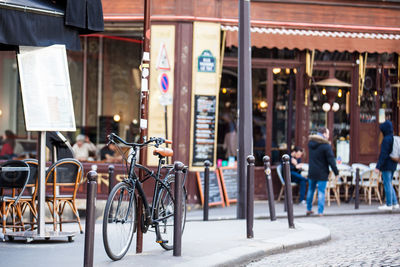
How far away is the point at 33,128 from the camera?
327 inches

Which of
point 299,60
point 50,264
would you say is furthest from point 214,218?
point 50,264

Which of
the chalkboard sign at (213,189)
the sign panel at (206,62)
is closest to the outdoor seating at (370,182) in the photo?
the chalkboard sign at (213,189)

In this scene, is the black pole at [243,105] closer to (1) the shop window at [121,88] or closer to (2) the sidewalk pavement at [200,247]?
(2) the sidewalk pavement at [200,247]

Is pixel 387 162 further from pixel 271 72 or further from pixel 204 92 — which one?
pixel 204 92

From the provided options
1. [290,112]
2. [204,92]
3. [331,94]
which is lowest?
[290,112]

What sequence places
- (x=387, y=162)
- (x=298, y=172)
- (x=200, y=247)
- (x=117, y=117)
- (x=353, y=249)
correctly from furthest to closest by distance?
(x=117, y=117) → (x=298, y=172) → (x=387, y=162) → (x=353, y=249) → (x=200, y=247)

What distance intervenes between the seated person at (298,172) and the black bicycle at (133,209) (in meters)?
7.41

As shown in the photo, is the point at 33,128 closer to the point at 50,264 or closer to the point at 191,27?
the point at 50,264

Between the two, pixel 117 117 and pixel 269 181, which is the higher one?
pixel 117 117

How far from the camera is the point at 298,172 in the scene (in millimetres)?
15562

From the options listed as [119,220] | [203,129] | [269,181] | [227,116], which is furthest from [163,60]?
[119,220]

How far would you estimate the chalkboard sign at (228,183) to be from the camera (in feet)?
50.3

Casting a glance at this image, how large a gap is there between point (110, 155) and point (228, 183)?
9.09 ft

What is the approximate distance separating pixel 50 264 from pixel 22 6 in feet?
9.08
